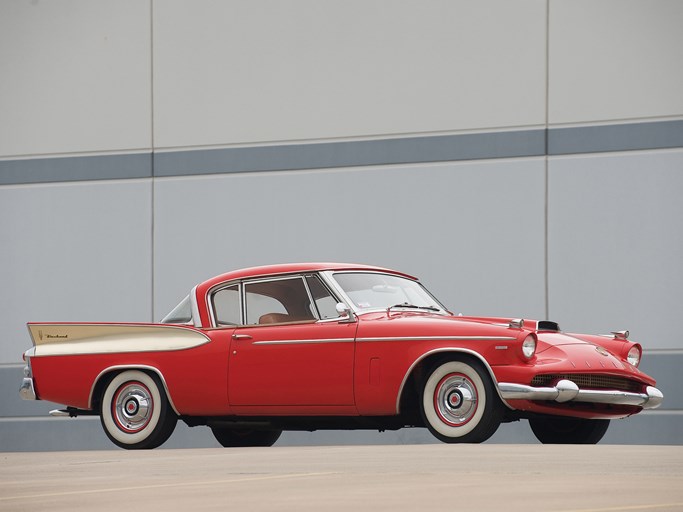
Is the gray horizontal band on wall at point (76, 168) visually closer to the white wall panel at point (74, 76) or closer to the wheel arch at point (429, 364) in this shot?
the white wall panel at point (74, 76)

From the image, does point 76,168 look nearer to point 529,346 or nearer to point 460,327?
point 460,327

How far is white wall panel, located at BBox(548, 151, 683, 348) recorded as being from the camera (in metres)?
13.3

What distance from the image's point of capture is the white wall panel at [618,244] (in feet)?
43.7

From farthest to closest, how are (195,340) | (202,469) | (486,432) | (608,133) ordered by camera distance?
1. (608,133)
2. (195,340)
3. (486,432)
4. (202,469)

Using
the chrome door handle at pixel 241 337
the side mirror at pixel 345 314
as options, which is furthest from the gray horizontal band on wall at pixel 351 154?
the side mirror at pixel 345 314

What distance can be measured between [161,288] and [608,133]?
18.7ft

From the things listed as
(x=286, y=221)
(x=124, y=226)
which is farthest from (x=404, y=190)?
(x=124, y=226)

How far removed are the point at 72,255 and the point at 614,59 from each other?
712cm

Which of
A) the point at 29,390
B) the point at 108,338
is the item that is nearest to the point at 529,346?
the point at 108,338

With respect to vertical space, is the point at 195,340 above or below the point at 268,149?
below

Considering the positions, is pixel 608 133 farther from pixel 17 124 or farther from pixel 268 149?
pixel 17 124

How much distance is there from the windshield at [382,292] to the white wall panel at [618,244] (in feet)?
13.4

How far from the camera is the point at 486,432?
8234 mm

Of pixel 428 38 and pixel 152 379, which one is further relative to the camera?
pixel 428 38
